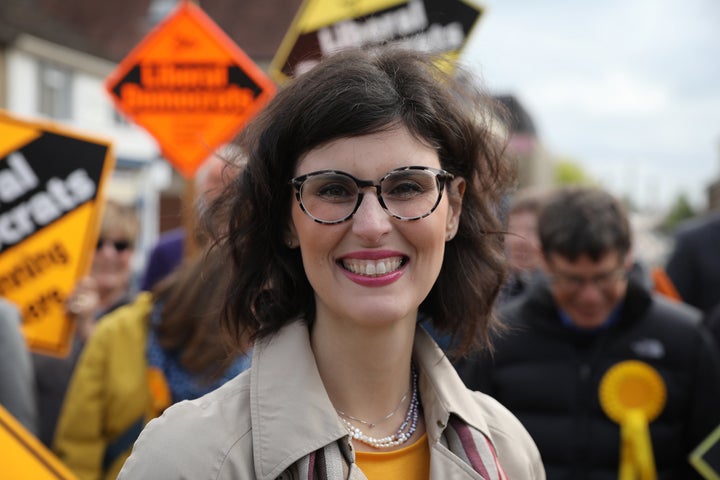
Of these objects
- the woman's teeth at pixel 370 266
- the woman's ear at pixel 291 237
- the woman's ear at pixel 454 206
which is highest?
the woman's ear at pixel 291 237

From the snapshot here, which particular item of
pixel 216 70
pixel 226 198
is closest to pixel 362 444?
pixel 226 198

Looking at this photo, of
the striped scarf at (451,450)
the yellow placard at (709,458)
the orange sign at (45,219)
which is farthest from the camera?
the orange sign at (45,219)

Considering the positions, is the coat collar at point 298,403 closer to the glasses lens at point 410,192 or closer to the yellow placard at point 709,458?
the glasses lens at point 410,192

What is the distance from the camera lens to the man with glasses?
125 inches

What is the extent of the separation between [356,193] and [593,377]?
73.7 inches

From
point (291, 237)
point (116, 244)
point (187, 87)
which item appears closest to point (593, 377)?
point (291, 237)

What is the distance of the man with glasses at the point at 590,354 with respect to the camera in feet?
10.4

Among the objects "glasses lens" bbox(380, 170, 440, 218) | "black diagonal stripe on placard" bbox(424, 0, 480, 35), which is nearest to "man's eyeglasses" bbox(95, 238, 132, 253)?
"black diagonal stripe on placard" bbox(424, 0, 480, 35)

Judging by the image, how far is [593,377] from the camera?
128 inches

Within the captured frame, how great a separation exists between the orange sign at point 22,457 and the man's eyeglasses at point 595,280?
201 centimetres

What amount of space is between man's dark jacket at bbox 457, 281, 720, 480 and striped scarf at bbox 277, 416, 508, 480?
1423 millimetres

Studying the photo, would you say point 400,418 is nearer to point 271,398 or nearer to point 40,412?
point 271,398

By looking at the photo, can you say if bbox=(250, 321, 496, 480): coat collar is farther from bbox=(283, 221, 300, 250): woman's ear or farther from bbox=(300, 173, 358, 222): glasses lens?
bbox=(300, 173, 358, 222): glasses lens

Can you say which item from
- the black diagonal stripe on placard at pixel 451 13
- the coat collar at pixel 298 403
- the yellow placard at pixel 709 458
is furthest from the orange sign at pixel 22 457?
the black diagonal stripe on placard at pixel 451 13
